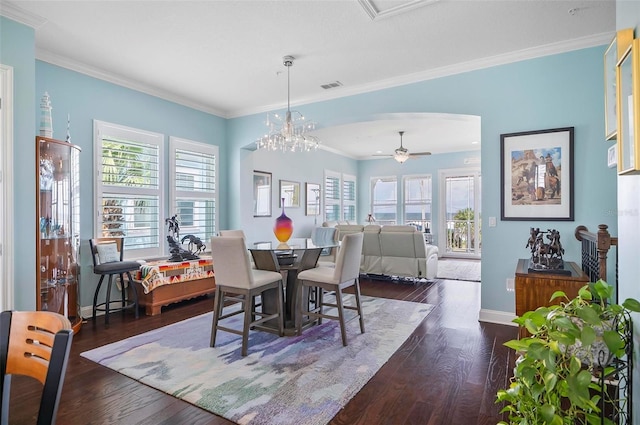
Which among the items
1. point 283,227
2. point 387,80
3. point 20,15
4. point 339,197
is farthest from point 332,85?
point 339,197

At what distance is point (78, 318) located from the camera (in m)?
3.65

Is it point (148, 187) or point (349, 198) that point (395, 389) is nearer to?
point (148, 187)

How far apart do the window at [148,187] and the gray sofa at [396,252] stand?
233cm

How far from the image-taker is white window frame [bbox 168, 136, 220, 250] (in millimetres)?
5004

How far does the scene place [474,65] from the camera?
3941mm

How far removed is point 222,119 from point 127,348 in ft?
12.9

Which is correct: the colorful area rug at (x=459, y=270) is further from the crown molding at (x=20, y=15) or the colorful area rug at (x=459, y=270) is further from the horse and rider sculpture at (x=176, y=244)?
the crown molding at (x=20, y=15)

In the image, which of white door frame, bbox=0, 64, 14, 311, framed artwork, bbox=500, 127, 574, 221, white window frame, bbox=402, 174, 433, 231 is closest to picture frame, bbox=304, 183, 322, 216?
white window frame, bbox=402, 174, 433, 231

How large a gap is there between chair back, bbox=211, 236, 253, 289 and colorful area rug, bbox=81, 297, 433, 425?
596mm

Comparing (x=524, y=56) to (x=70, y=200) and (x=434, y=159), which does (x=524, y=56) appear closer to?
(x=70, y=200)

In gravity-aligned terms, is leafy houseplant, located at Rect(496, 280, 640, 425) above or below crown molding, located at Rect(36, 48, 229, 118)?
below

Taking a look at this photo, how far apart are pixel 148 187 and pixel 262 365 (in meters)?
3.08

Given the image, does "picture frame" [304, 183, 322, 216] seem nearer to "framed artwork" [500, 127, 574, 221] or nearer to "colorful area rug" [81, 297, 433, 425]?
"colorful area rug" [81, 297, 433, 425]

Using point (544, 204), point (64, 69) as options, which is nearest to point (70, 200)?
point (64, 69)
